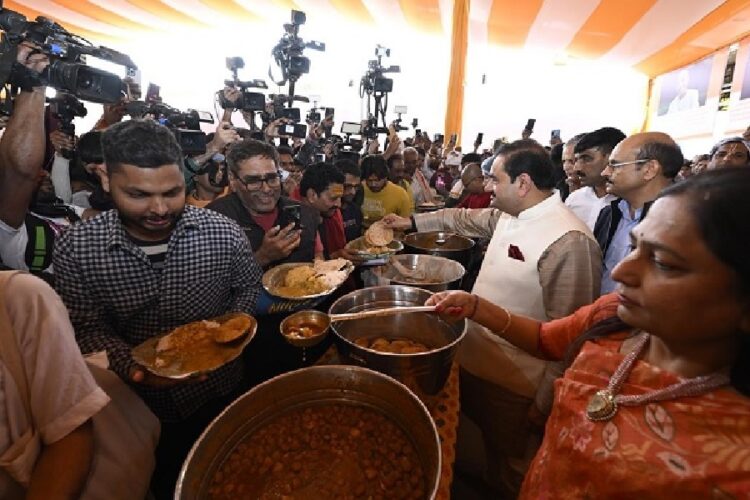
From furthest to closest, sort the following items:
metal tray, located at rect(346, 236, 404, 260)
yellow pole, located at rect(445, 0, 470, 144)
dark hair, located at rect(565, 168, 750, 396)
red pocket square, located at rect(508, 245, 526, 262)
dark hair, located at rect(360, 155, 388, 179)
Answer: yellow pole, located at rect(445, 0, 470, 144), dark hair, located at rect(360, 155, 388, 179), metal tray, located at rect(346, 236, 404, 260), red pocket square, located at rect(508, 245, 526, 262), dark hair, located at rect(565, 168, 750, 396)

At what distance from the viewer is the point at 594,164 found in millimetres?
2676

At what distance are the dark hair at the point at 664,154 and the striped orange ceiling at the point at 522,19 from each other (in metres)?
6.04

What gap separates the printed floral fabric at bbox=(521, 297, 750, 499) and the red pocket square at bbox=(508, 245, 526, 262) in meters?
0.77

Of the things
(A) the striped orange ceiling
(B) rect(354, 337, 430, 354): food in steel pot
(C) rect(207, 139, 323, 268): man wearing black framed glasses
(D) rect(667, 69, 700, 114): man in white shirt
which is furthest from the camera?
(D) rect(667, 69, 700, 114): man in white shirt

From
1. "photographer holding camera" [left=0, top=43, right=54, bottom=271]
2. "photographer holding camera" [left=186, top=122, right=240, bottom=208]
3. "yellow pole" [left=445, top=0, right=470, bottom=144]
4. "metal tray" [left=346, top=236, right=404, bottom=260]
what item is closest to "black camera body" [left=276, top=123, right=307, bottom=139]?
"photographer holding camera" [left=186, top=122, right=240, bottom=208]

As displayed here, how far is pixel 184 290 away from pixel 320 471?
868 millimetres

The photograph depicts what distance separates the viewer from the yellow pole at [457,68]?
22.8 feet

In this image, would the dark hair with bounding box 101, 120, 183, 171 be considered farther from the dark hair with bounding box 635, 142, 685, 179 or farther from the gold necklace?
the dark hair with bounding box 635, 142, 685, 179

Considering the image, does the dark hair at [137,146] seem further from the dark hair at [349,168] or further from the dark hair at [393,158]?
the dark hair at [393,158]

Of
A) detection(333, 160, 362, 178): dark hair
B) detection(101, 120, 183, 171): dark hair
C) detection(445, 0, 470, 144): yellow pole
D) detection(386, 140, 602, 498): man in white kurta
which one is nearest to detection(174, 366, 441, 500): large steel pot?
detection(386, 140, 602, 498): man in white kurta

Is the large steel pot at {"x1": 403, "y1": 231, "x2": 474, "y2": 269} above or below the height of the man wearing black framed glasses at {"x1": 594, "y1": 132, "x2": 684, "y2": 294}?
below

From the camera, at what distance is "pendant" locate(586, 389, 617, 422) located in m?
0.79

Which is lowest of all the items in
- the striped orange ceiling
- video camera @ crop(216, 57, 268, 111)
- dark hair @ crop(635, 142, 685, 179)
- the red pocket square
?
the red pocket square

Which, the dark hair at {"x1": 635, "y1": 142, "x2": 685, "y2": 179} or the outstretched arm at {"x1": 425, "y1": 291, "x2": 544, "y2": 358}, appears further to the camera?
the dark hair at {"x1": 635, "y1": 142, "x2": 685, "y2": 179}
